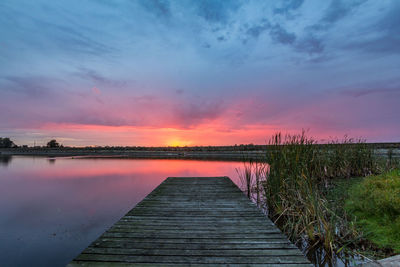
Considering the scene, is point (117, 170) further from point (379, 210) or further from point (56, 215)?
point (379, 210)

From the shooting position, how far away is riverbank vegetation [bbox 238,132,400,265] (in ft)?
10.6

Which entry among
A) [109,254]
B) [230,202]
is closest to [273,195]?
[230,202]

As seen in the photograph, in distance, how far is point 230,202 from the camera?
4504 mm

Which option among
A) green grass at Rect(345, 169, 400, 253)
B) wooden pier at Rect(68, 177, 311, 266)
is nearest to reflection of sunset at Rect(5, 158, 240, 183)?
green grass at Rect(345, 169, 400, 253)

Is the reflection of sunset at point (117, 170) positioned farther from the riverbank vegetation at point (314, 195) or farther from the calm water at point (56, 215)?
the riverbank vegetation at point (314, 195)

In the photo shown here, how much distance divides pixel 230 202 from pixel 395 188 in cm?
308

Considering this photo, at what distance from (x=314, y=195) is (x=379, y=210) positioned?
1.38 m

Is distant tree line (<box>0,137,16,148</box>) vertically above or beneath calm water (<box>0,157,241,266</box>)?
above

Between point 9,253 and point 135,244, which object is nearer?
point 135,244

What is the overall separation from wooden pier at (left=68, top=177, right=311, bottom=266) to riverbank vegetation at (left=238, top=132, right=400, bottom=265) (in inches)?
31.5

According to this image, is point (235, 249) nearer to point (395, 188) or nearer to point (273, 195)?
point (273, 195)

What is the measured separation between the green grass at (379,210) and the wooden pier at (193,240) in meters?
1.72

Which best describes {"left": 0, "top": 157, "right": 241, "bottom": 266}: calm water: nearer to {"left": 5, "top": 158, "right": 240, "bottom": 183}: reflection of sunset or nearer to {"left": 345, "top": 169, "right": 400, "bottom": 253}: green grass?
{"left": 5, "top": 158, "right": 240, "bottom": 183}: reflection of sunset

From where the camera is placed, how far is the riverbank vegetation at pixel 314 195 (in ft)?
10.6
